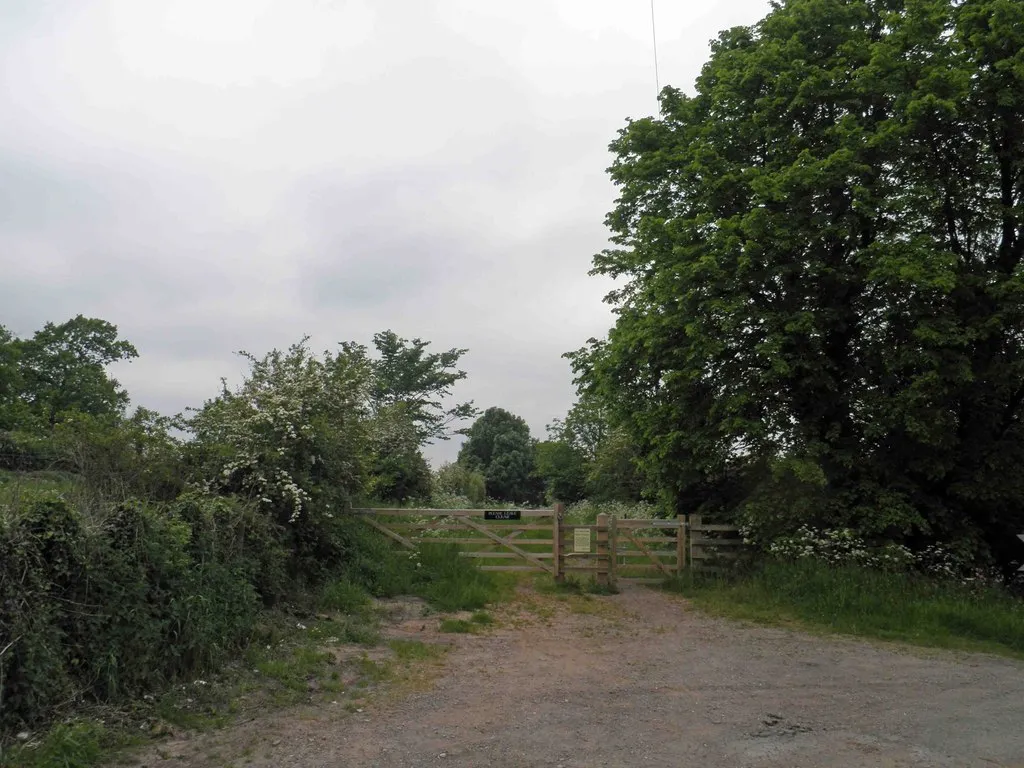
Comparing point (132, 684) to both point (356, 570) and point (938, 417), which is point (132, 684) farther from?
point (938, 417)

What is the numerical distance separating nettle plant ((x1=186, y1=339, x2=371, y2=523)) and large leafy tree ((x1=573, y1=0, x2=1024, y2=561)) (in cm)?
596

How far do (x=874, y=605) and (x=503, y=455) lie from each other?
2367 inches

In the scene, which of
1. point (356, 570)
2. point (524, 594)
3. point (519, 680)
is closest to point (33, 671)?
point (519, 680)

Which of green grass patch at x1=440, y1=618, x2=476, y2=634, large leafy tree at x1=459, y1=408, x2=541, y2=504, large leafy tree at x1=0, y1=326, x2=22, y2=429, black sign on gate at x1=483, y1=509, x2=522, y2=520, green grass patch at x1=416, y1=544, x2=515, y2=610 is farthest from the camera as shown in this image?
large leafy tree at x1=459, y1=408, x2=541, y2=504

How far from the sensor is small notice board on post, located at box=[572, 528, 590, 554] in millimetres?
14672

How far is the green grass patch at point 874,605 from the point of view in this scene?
10.9m

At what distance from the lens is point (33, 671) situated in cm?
559

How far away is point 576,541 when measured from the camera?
48.3ft

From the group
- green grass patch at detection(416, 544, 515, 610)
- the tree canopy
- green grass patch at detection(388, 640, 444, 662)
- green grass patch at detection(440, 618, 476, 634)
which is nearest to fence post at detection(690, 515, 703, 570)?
green grass patch at detection(416, 544, 515, 610)

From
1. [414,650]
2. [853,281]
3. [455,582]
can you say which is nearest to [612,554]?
[455,582]

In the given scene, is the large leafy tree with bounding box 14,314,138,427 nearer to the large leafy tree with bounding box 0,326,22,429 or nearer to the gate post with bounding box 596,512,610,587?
the large leafy tree with bounding box 0,326,22,429

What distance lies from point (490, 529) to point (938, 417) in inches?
330

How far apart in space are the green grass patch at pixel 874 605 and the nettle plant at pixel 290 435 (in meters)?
6.91

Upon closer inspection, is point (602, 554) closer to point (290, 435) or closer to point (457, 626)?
point (457, 626)
